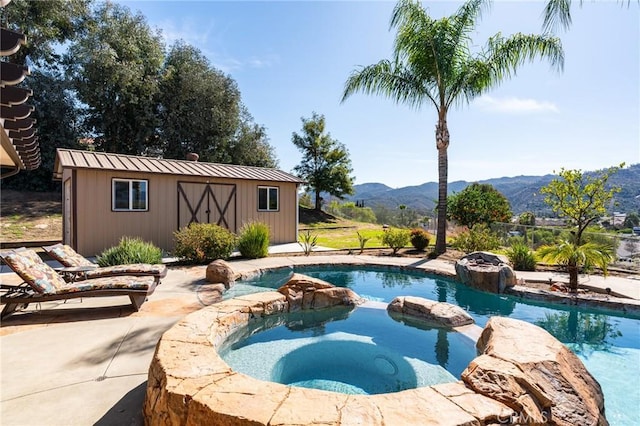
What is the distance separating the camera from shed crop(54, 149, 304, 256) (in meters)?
8.52

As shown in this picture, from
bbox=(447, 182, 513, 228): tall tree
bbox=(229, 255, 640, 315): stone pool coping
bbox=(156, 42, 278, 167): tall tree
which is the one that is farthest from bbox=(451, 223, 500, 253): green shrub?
bbox=(156, 42, 278, 167): tall tree

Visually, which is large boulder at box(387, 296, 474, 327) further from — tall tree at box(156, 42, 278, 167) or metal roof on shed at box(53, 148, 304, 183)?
tall tree at box(156, 42, 278, 167)

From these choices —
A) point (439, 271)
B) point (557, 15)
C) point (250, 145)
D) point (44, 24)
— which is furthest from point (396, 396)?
point (44, 24)

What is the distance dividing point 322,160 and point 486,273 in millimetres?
17315

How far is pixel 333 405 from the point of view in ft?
6.20

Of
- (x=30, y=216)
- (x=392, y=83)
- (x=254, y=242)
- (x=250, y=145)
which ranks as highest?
(x=250, y=145)

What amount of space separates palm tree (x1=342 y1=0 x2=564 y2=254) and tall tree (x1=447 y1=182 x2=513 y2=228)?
492 cm

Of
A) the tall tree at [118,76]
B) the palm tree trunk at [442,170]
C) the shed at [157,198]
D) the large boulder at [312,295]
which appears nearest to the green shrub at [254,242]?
the shed at [157,198]

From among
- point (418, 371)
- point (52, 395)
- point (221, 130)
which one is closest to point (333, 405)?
point (418, 371)

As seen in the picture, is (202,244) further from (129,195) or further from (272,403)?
(272,403)

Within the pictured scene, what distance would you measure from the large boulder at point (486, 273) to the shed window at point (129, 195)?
29.2 feet

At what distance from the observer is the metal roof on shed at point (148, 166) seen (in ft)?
28.4

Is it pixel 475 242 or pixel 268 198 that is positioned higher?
pixel 268 198

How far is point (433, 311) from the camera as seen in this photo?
4.49 meters
